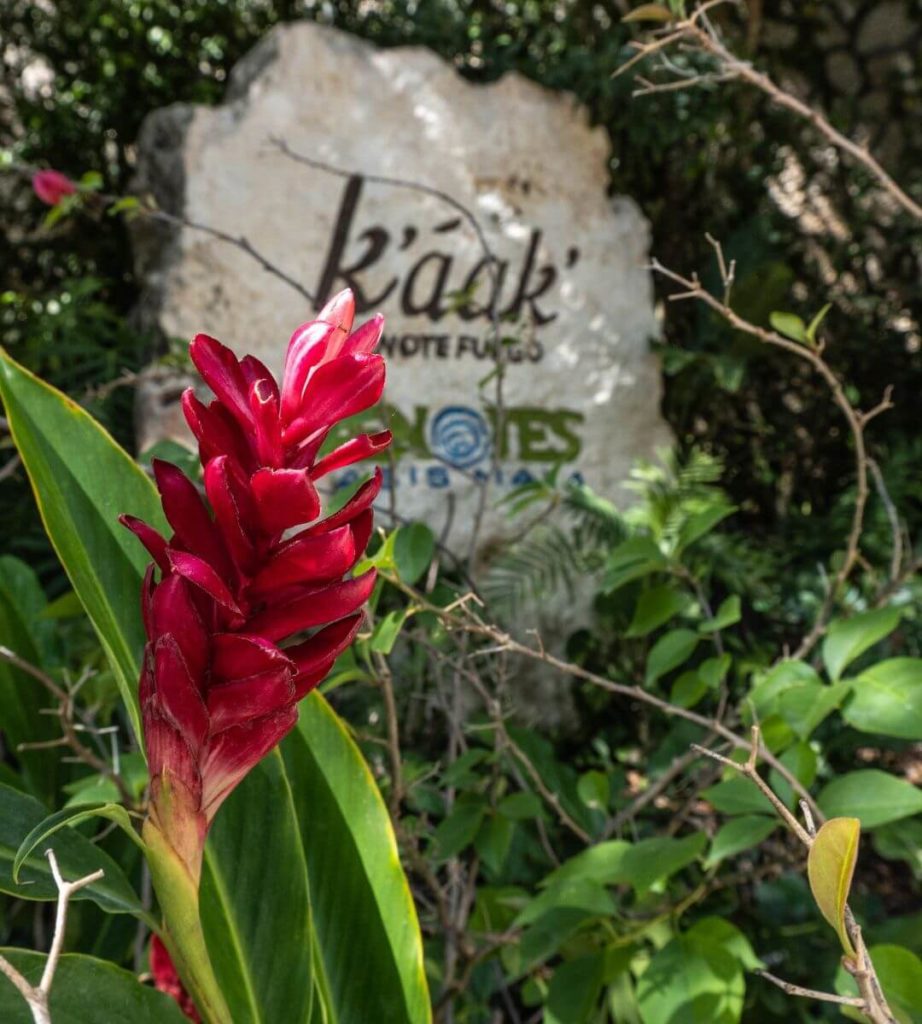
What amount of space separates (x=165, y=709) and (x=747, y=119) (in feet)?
7.95

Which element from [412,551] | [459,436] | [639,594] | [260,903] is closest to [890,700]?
[412,551]

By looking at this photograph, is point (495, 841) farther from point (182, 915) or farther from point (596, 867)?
point (182, 915)

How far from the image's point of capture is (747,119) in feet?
8.36

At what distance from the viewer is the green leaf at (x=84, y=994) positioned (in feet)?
1.79

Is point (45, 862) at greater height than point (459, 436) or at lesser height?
greater

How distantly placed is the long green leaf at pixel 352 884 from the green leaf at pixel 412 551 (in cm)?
20

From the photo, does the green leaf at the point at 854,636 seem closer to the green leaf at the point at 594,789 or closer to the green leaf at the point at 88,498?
the green leaf at the point at 594,789

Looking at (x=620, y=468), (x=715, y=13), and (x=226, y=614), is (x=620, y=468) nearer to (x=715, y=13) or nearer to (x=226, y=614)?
(x=715, y=13)

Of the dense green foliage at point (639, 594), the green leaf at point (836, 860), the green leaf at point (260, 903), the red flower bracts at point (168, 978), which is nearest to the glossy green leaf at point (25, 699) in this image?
the dense green foliage at point (639, 594)

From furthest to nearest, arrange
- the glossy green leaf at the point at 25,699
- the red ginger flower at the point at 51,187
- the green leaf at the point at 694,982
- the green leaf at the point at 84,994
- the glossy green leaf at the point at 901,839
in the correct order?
the red ginger flower at the point at 51,187
the glossy green leaf at the point at 25,699
the glossy green leaf at the point at 901,839
the green leaf at the point at 694,982
the green leaf at the point at 84,994

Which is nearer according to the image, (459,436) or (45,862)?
(45,862)

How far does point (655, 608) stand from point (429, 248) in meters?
1.18

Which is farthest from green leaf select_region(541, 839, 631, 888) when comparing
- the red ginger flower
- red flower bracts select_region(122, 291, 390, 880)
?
the red ginger flower

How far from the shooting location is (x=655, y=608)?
1109 millimetres
